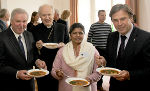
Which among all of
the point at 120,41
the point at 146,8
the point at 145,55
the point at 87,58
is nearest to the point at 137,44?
the point at 145,55

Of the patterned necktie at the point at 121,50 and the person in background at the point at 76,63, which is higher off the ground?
the patterned necktie at the point at 121,50

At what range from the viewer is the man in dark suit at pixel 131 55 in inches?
59.9

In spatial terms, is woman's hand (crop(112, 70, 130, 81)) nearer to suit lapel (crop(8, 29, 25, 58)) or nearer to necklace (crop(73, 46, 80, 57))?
necklace (crop(73, 46, 80, 57))

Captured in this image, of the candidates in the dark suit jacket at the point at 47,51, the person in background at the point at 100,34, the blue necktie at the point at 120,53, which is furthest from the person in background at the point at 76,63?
the person in background at the point at 100,34

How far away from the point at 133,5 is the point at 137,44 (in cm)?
386

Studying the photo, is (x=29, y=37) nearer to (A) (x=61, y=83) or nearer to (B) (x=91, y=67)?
(A) (x=61, y=83)

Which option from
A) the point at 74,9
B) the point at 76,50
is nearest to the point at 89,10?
the point at 74,9

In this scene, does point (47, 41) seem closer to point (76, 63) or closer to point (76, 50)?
point (76, 50)

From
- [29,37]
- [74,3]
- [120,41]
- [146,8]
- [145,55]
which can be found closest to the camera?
[145,55]

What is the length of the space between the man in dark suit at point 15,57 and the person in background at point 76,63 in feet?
1.29

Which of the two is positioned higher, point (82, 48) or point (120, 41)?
point (120, 41)

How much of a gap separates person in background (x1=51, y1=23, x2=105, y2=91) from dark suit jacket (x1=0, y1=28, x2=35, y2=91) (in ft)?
1.29

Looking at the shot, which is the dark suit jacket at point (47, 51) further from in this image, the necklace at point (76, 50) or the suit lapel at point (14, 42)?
the suit lapel at point (14, 42)

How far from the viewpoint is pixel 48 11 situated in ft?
7.66
